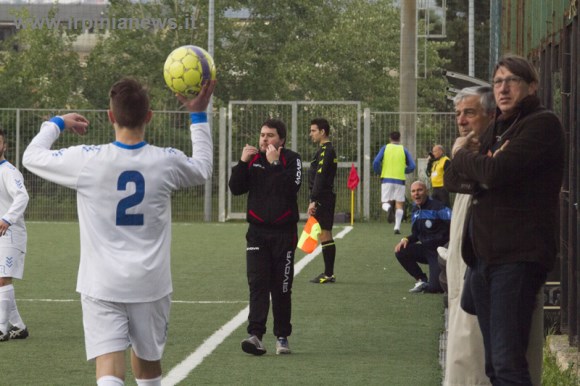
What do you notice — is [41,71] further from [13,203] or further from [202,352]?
[202,352]

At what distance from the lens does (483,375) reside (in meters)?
7.12

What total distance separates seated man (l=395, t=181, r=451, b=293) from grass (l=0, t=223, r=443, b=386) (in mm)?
359

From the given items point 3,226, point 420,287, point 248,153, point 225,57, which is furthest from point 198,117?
point 225,57

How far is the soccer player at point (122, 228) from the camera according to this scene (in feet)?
21.0

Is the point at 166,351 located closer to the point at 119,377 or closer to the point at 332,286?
the point at 119,377

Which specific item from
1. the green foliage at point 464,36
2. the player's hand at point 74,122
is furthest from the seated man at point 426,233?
the green foliage at point 464,36

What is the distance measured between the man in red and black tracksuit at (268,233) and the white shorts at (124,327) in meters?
4.06

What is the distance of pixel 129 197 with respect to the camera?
6441 mm

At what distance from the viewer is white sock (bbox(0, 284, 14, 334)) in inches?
444

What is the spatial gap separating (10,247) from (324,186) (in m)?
5.57

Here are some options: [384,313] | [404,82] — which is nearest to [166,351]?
[384,313]

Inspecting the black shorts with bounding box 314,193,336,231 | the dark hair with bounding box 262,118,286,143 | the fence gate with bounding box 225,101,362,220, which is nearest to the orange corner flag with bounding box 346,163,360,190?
the fence gate with bounding box 225,101,362,220

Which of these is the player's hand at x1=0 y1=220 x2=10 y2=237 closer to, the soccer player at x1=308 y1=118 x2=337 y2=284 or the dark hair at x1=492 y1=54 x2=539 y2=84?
the soccer player at x1=308 y1=118 x2=337 y2=284

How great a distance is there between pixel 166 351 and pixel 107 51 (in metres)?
36.3
